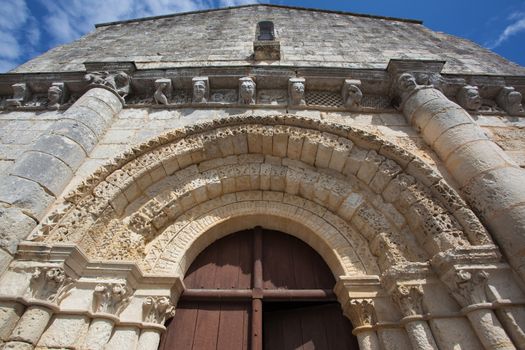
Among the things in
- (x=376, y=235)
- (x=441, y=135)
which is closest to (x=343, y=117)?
(x=441, y=135)

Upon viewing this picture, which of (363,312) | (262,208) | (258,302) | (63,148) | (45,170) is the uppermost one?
(63,148)

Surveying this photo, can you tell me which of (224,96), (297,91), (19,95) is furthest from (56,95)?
(297,91)

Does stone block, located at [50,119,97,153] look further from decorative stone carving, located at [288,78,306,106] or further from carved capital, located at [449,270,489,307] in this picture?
carved capital, located at [449,270,489,307]

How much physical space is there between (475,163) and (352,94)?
1.70 meters

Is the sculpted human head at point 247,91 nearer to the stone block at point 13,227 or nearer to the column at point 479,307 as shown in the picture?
the stone block at point 13,227

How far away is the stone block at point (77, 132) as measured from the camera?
3.15 metres

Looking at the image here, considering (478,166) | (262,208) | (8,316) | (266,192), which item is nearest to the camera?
(8,316)

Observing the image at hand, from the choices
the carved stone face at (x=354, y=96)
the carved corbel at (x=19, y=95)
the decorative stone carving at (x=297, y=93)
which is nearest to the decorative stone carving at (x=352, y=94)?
the carved stone face at (x=354, y=96)

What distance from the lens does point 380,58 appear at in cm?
500

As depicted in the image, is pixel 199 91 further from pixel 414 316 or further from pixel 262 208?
pixel 414 316

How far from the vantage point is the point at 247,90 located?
3.85 meters

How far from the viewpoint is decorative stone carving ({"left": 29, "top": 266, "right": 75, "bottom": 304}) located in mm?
2246

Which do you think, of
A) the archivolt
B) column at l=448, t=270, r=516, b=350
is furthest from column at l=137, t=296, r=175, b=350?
column at l=448, t=270, r=516, b=350

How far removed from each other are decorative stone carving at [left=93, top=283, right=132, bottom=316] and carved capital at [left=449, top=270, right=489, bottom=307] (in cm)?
286
